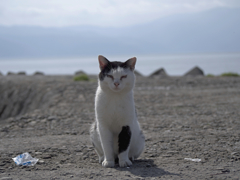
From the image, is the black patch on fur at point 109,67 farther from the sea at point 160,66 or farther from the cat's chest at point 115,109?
the sea at point 160,66

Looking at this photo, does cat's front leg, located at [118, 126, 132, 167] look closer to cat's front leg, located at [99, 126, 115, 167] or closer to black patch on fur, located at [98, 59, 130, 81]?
cat's front leg, located at [99, 126, 115, 167]

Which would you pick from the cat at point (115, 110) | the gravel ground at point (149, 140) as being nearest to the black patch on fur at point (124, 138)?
Answer: the cat at point (115, 110)

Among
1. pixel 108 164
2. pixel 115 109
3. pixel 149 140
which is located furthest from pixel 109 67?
pixel 149 140

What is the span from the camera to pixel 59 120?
7.40m

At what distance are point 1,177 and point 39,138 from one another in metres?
2.20

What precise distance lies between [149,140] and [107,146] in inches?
69.7

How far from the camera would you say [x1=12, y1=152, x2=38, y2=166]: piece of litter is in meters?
4.10

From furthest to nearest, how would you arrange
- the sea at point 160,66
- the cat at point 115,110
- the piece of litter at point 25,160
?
the sea at point 160,66
the piece of litter at point 25,160
the cat at point 115,110

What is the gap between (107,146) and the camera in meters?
3.96

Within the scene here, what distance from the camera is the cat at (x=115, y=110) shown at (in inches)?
151

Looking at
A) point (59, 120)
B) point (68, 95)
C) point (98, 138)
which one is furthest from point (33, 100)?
point (98, 138)

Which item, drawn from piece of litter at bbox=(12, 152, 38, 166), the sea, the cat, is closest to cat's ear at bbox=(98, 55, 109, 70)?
the cat

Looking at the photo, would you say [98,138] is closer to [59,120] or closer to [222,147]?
[222,147]

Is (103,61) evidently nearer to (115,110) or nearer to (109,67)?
(109,67)
